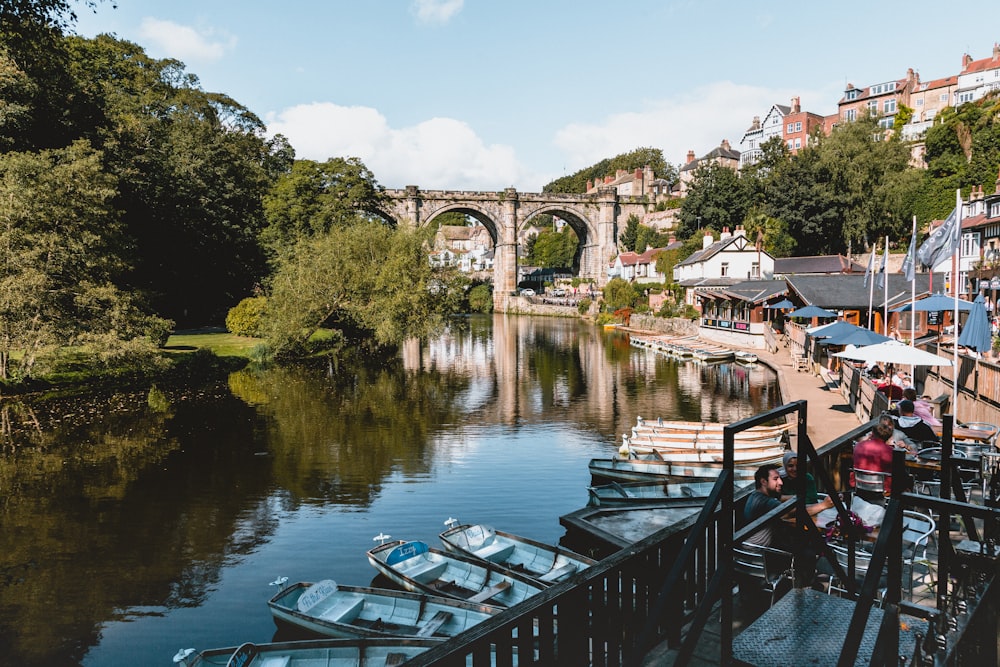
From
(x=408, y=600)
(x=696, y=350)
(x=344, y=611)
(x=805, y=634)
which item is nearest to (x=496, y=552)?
(x=408, y=600)

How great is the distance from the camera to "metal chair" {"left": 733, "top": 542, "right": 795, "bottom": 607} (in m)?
4.84

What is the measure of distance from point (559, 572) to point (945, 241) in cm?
1298

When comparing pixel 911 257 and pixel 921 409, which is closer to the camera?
pixel 921 409

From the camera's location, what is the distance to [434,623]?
321 inches

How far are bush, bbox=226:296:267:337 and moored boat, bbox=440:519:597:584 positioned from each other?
35.4m

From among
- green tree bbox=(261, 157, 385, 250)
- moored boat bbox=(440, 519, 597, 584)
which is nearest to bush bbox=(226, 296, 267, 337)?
green tree bbox=(261, 157, 385, 250)

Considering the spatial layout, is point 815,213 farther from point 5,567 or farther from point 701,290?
point 5,567

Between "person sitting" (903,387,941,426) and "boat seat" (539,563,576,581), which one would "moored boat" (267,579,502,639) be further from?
"person sitting" (903,387,941,426)

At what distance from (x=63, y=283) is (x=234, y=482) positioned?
13697mm

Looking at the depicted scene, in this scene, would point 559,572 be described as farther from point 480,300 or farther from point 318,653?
point 480,300

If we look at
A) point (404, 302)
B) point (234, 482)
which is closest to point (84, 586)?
point (234, 482)

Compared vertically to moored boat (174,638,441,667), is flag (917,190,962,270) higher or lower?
higher

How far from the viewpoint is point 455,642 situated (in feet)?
9.48

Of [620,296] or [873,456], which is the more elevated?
[620,296]
